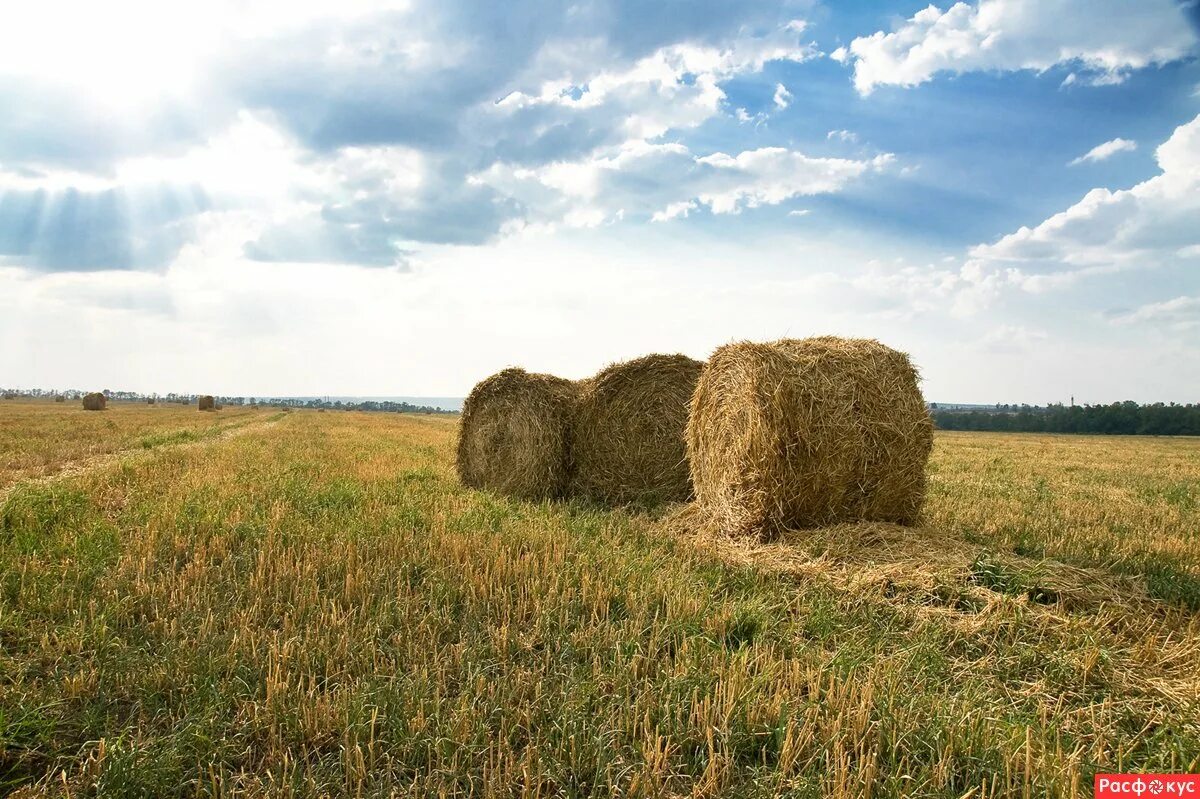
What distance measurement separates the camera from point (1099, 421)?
67.4 m

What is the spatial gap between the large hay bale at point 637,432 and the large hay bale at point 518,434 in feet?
1.28

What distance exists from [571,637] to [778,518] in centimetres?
388

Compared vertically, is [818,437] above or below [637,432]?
above

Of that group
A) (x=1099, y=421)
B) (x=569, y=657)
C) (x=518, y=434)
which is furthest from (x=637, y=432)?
(x=1099, y=421)

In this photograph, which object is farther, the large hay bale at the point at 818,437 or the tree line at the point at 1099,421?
the tree line at the point at 1099,421

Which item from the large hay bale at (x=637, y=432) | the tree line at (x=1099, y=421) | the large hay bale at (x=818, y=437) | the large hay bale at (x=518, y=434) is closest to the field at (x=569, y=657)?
the large hay bale at (x=818, y=437)

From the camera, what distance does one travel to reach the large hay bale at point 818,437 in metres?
7.38

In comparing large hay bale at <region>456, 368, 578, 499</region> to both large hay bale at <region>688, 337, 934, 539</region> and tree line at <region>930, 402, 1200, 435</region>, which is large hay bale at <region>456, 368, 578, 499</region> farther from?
tree line at <region>930, 402, 1200, 435</region>

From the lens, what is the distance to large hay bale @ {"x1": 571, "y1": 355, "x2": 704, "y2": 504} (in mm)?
10406

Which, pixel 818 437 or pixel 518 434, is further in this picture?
pixel 518 434

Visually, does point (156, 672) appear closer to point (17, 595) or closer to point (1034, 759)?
point (17, 595)

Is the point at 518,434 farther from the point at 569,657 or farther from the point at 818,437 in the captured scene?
the point at 569,657

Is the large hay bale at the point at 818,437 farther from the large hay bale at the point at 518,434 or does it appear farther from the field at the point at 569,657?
the large hay bale at the point at 518,434

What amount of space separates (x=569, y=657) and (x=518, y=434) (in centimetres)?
692
